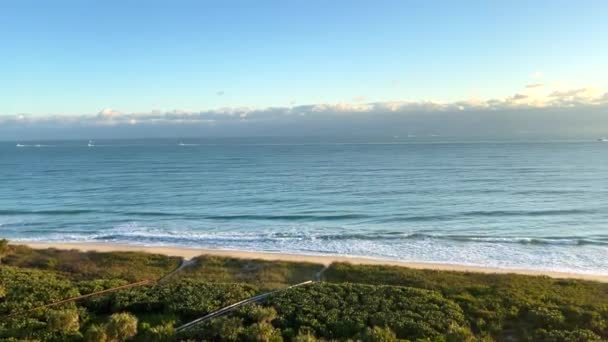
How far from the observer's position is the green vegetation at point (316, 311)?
11648 mm

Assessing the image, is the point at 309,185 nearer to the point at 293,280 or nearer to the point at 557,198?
the point at 557,198

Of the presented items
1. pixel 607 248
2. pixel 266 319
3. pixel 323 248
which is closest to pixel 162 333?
pixel 266 319

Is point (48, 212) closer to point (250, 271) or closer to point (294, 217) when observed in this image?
point (294, 217)

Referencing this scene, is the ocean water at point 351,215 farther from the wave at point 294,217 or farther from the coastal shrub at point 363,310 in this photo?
the coastal shrub at point 363,310

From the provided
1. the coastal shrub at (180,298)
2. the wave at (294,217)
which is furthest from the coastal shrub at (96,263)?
the wave at (294,217)

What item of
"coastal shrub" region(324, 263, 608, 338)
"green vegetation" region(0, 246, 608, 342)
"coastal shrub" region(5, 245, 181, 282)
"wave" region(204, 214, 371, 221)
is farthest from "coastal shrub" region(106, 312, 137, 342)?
"wave" region(204, 214, 371, 221)

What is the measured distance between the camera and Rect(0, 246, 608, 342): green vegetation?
38.2 ft

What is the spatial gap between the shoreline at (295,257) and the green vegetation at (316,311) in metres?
3.34

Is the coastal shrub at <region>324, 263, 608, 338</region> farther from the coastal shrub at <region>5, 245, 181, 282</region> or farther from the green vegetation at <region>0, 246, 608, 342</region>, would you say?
the coastal shrub at <region>5, 245, 181, 282</region>

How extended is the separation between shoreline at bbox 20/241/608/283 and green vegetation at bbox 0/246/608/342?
3.34 meters

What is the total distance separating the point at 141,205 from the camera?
4578 centimetres

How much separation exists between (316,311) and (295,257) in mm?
12181

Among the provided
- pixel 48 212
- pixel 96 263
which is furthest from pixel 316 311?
pixel 48 212

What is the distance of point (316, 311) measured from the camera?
13.1 m
